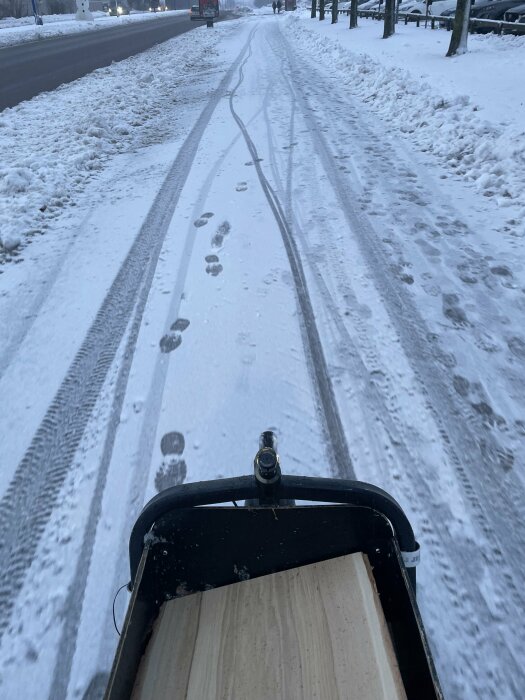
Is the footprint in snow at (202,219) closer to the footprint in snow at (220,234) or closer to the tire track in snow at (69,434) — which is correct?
the footprint in snow at (220,234)

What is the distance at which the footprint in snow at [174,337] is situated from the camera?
11.3 feet

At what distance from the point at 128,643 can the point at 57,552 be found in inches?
40.7

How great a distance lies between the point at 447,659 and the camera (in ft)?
5.82

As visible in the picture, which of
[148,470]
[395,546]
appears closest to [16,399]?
[148,470]

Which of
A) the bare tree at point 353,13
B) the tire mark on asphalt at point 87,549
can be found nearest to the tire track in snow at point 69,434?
the tire mark on asphalt at point 87,549

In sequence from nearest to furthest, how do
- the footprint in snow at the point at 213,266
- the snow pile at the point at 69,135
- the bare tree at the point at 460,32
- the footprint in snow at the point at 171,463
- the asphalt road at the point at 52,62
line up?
the footprint in snow at the point at 171,463
the footprint in snow at the point at 213,266
the snow pile at the point at 69,135
the bare tree at the point at 460,32
the asphalt road at the point at 52,62

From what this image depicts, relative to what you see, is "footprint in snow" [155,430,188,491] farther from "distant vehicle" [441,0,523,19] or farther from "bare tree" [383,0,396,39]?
"distant vehicle" [441,0,523,19]

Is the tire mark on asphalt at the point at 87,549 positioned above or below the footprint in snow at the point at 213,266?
below

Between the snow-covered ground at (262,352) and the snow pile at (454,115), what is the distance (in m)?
0.05

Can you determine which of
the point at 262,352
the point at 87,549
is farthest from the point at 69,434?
the point at 262,352

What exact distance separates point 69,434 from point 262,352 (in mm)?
1303

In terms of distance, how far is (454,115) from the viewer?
7438 millimetres

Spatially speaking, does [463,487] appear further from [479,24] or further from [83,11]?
[83,11]

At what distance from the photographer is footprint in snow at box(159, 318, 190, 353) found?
344 centimetres
